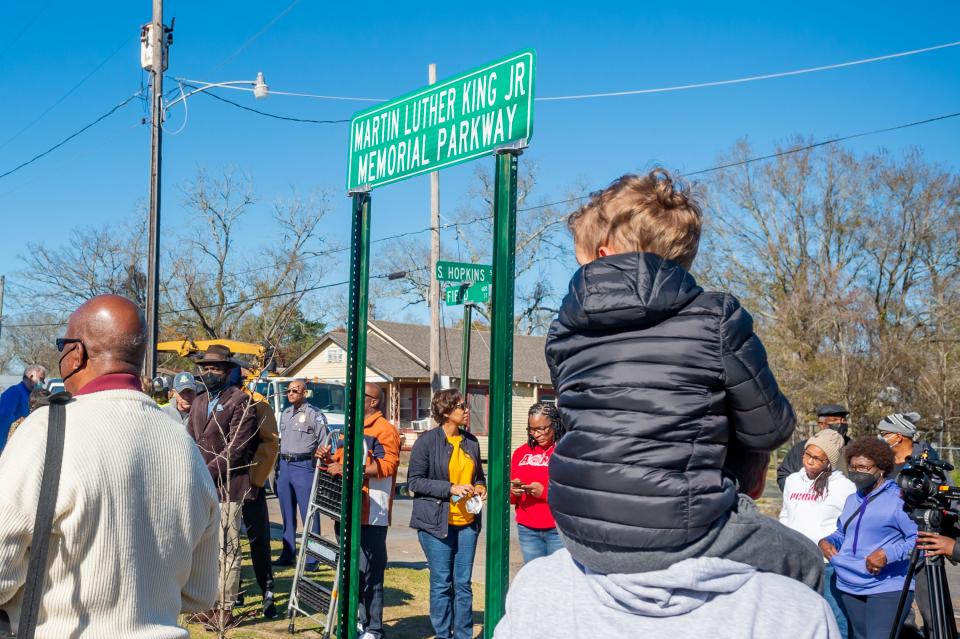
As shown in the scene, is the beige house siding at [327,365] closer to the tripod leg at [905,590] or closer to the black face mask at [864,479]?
the black face mask at [864,479]

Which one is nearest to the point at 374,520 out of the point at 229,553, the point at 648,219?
the point at 229,553

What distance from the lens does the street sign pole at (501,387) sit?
4082 millimetres

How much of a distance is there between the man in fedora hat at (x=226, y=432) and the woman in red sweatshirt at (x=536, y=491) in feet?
7.30

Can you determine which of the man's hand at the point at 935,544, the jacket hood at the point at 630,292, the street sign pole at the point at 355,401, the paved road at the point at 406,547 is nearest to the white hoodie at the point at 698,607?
the jacket hood at the point at 630,292

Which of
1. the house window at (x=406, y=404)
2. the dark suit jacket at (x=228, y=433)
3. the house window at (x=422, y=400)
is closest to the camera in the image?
the dark suit jacket at (x=228, y=433)

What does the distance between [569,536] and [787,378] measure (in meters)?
31.3

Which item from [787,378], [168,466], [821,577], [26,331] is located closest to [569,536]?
[821,577]

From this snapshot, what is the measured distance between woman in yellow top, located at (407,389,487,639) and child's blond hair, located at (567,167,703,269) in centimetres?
526

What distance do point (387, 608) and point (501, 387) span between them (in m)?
5.05

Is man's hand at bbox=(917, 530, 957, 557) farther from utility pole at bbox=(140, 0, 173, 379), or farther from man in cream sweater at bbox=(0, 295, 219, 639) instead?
utility pole at bbox=(140, 0, 173, 379)

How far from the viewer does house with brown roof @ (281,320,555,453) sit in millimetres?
38188

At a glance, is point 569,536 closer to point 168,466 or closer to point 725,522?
point 725,522

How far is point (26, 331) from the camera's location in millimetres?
63094

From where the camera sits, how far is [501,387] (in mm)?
4164
